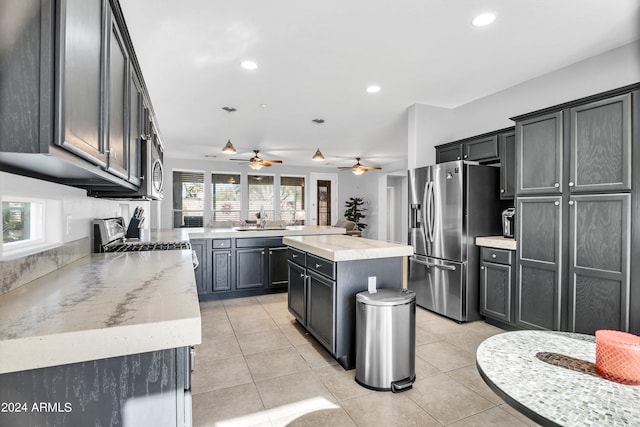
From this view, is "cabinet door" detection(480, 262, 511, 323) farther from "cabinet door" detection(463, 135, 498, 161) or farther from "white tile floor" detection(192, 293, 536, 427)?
"cabinet door" detection(463, 135, 498, 161)

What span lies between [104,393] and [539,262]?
3.20 metres

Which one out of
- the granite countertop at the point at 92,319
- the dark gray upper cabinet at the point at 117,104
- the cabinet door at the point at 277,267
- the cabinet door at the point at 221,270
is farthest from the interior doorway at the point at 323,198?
the granite countertop at the point at 92,319

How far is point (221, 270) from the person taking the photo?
421 cm

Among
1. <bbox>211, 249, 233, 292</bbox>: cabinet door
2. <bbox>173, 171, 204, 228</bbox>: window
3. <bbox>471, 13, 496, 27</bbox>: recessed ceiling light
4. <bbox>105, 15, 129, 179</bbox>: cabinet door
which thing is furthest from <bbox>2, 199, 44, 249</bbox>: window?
<bbox>173, 171, 204, 228</bbox>: window

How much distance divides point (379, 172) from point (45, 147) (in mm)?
9066

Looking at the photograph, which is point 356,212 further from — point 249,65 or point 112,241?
point 112,241

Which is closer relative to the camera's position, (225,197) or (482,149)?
(482,149)

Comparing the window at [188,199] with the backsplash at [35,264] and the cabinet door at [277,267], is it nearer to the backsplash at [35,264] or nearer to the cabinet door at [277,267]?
the cabinet door at [277,267]

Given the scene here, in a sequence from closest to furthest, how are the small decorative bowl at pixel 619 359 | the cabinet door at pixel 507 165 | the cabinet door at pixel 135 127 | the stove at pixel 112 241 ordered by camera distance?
the small decorative bowl at pixel 619 359
the cabinet door at pixel 135 127
the stove at pixel 112 241
the cabinet door at pixel 507 165

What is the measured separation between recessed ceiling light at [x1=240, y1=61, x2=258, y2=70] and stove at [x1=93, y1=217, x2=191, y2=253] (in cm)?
180

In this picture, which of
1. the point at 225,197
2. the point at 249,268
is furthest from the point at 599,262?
the point at 225,197

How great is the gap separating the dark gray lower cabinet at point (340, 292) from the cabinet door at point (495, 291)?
129 centimetres

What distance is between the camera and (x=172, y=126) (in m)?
5.32

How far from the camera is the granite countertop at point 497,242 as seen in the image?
Result: 3016 millimetres
